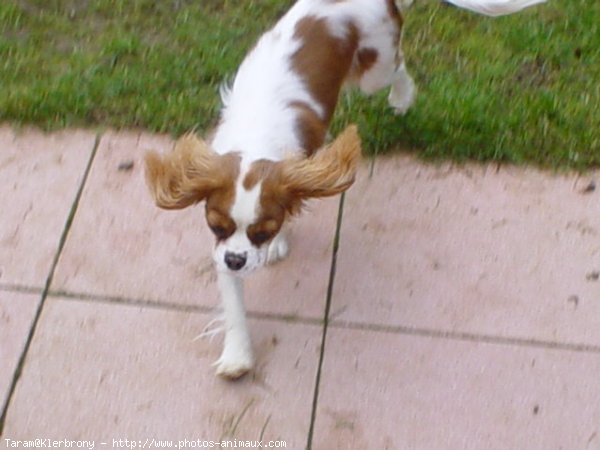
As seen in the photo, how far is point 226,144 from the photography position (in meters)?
3.64

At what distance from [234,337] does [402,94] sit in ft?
5.01

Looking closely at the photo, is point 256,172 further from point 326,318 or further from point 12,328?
point 12,328

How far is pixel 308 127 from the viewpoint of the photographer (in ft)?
12.6

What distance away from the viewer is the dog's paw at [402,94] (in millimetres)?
4625

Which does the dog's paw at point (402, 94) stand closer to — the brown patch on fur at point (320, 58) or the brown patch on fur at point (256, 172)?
the brown patch on fur at point (320, 58)

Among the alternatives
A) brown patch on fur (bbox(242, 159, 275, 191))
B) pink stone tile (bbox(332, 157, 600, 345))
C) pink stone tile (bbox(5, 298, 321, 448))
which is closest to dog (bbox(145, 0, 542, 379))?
brown patch on fur (bbox(242, 159, 275, 191))

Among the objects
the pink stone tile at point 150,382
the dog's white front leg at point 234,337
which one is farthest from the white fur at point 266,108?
the pink stone tile at point 150,382

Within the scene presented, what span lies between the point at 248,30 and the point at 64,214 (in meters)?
1.50

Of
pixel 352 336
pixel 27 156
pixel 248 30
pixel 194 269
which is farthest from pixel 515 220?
pixel 27 156

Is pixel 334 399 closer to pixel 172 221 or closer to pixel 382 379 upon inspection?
pixel 382 379

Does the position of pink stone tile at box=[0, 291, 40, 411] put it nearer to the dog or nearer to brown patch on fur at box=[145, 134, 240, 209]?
the dog

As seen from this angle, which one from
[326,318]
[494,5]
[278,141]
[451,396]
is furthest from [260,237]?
[494,5]

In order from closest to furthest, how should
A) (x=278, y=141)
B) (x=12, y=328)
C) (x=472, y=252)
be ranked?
(x=278, y=141), (x=12, y=328), (x=472, y=252)

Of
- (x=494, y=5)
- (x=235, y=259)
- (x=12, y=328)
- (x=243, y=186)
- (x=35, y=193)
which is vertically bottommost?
(x=12, y=328)
